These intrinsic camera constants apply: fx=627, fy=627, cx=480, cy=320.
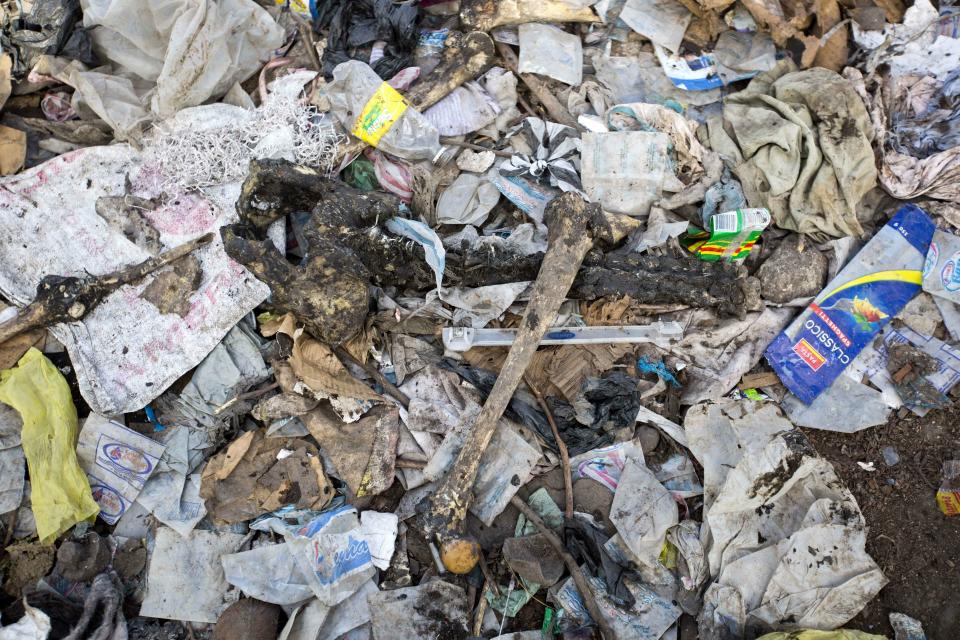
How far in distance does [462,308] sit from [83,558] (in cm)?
209

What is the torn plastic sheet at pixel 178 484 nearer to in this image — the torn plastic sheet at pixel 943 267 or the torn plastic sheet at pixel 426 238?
the torn plastic sheet at pixel 426 238

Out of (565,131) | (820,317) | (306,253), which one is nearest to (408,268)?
(306,253)

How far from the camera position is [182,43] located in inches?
135

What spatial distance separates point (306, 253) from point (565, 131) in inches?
65.2

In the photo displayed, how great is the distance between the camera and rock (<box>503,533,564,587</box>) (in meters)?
2.66

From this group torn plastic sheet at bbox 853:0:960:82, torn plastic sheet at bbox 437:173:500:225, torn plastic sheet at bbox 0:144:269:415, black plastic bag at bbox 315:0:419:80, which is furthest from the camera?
black plastic bag at bbox 315:0:419:80

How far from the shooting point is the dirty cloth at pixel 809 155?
3.31 m

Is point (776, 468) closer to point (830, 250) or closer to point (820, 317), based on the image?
point (820, 317)

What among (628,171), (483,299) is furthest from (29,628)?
(628,171)

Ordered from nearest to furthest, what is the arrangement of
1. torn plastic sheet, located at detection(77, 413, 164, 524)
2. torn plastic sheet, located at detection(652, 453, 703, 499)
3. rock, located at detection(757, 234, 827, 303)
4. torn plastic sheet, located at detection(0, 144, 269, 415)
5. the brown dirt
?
the brown dirt
torn plastic sheet, located at detection(652, 453, 703, 499)
torn plastic sheet, located at detection(77, 413, 164, 524)
torn plastic sheet, located at detection(0, 144, 269, 415)
rock, located at detection(757, 234, 827, 303)

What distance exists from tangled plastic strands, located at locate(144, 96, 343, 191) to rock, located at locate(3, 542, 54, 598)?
1906 mm

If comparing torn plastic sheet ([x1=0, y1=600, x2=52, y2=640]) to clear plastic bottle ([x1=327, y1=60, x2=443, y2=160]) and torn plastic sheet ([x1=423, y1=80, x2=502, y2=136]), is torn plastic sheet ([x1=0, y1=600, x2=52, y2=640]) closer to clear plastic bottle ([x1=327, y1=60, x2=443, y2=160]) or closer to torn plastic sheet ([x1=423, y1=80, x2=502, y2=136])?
clear plastic bottle ([x1=327, y1=60, x2=443, y2=160])

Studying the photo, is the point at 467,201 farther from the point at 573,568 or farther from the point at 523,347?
the point at 573,568

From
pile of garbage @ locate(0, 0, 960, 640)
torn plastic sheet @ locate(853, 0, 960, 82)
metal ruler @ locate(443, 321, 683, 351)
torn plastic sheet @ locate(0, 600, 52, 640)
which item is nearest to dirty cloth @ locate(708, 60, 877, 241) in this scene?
pile of garbage @ locate(0, 0, 960, 640)
